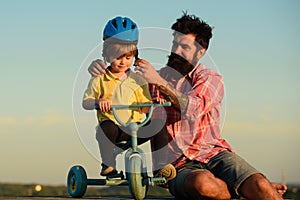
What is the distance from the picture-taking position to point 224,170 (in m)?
7.01

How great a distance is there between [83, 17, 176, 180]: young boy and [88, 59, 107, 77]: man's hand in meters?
0.05

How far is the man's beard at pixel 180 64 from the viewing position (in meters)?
7.27

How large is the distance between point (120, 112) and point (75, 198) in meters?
0.99

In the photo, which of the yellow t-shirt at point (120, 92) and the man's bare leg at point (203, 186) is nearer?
the man's bare leg at point (203, 186)

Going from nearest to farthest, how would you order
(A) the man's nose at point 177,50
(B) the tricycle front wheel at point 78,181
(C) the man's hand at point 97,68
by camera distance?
1. (C) the man's hand at point 97,68
2. (B) the tricycle front wheel at point 78,181
3. (A) the man's nose at point 177,50

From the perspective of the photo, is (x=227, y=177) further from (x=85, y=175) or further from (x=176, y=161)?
(x=85, y=175)

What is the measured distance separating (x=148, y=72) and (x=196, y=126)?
902mm

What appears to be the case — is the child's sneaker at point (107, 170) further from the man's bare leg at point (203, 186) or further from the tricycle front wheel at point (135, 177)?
the man's bare leg at point (203, 186)

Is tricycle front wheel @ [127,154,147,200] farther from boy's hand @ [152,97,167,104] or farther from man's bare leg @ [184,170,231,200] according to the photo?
boy's hand @ [152,97,167,104]

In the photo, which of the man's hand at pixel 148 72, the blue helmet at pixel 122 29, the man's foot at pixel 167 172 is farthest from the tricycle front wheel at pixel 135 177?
the blue helmet at pixel 122 29

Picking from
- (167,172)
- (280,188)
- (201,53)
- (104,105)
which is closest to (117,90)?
(104,105)

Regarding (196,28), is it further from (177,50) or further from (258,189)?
(258,189)

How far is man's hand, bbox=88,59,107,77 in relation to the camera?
6836 mm

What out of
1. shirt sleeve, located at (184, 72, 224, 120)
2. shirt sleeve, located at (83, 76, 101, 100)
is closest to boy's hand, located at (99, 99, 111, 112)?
shirt sleeve, located at (83, 76, 101, 100)
